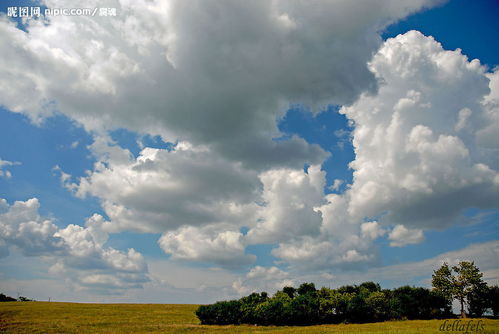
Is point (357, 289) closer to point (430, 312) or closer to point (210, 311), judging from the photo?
point (430, 312)

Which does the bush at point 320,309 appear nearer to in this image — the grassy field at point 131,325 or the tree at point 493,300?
the grassy field at point 131,325

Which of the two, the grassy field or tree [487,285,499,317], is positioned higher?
tree [487,285,499,317]

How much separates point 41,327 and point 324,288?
199 ft

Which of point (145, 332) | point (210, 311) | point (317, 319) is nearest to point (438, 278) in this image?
point (317, 319)

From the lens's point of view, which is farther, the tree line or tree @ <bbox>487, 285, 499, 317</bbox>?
tree @ <bbox>487, 285, 499, 317</bbox>

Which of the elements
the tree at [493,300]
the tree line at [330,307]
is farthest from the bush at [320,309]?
the tree at [493,300]

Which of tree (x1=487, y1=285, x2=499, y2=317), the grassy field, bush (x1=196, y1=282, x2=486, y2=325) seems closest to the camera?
the grassy field

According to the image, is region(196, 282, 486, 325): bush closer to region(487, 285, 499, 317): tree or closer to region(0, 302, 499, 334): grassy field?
region(0, 302, 499, 334): grassy field

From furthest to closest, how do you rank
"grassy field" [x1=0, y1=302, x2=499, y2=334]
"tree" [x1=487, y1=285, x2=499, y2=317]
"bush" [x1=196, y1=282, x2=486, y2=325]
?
"tree" [x1=487, y1=285, x2=499, y2=317], "bush" [x1=196, y1=282, x2=486, y2=325], "grassy field" [x1=0, y1=302, x2=499, y2=334]

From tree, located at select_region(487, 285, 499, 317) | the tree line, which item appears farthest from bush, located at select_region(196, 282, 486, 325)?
tree, located at select_region(487, 285, 499, 317)

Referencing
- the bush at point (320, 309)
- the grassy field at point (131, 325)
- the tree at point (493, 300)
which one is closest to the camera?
the grassy field at point (131, 325)

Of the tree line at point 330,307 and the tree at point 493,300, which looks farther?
the tree at point 493,300

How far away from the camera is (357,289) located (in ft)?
317

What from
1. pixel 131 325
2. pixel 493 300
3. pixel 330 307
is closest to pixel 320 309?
pixel 330 307
